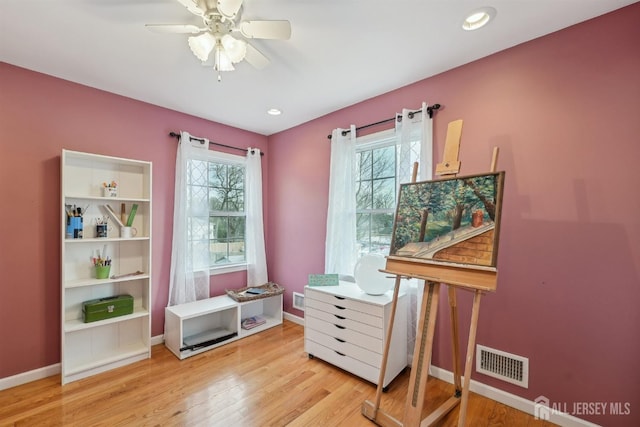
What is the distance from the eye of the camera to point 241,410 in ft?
6.16

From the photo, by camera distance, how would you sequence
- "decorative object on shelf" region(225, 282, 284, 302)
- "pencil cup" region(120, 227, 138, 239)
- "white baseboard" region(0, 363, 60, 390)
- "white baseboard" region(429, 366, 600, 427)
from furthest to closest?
1. "decorative object on shelf" region(225, 282, 284, 302)
2. "pencil cup" region(120, 227, 138, 239)
3. "white baseboard" region(0, 363, 60, 390)
4. "white baseboard" region(429, 366, 600, 427)

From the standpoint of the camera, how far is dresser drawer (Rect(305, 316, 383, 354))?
2117 mm

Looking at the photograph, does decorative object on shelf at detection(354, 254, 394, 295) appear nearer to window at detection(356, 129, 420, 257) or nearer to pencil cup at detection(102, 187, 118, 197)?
window at detection(356, 129, 420, 257)

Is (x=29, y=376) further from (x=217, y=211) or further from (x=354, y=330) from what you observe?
(x=354, y=330)

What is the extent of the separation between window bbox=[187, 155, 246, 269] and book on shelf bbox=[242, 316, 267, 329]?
68 centimetres

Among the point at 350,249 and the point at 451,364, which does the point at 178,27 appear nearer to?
the point at 350,249

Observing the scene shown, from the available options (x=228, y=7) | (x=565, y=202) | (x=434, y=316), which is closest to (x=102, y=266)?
(x=228, y=7)

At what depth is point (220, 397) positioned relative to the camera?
201 cm

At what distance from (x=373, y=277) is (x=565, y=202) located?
1383 millimetres

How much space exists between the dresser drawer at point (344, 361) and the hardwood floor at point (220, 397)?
7 cm

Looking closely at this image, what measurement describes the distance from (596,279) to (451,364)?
1.15 meters

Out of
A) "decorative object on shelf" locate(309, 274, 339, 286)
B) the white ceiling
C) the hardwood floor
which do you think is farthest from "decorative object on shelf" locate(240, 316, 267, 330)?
the white ceiling

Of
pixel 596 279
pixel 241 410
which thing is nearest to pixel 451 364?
pixel 596 279

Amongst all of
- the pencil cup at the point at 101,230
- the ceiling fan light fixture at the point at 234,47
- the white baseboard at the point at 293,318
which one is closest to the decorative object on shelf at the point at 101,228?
the pencil cup at the point at 101,230
